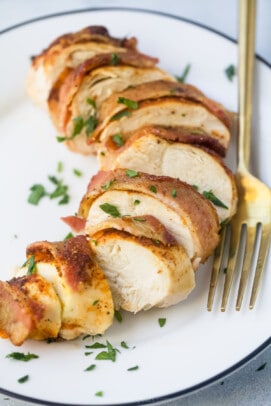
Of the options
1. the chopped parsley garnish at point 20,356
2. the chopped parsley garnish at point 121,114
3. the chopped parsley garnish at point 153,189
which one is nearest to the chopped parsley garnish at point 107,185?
the chopped parsley garnish at point 153,189

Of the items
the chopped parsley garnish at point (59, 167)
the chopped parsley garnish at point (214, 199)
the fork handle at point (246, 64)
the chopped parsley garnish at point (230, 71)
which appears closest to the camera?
the chopped parsley garnish at point (214, 199)

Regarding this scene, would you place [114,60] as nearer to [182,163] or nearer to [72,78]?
[72,78]

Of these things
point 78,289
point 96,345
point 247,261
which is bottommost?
point 96,345

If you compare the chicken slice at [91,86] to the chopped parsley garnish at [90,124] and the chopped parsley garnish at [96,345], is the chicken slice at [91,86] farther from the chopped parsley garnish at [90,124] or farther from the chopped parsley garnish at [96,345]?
the chopped parsley garnish at [96,345]

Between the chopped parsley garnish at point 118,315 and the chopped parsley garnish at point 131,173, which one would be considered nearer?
the chopped parsley garnish at point 118,315

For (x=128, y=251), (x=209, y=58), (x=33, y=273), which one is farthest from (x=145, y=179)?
(x=209, y=58)

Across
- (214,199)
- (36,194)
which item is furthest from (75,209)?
(214,199)

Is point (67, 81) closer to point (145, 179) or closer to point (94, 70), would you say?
point (94, 70)
